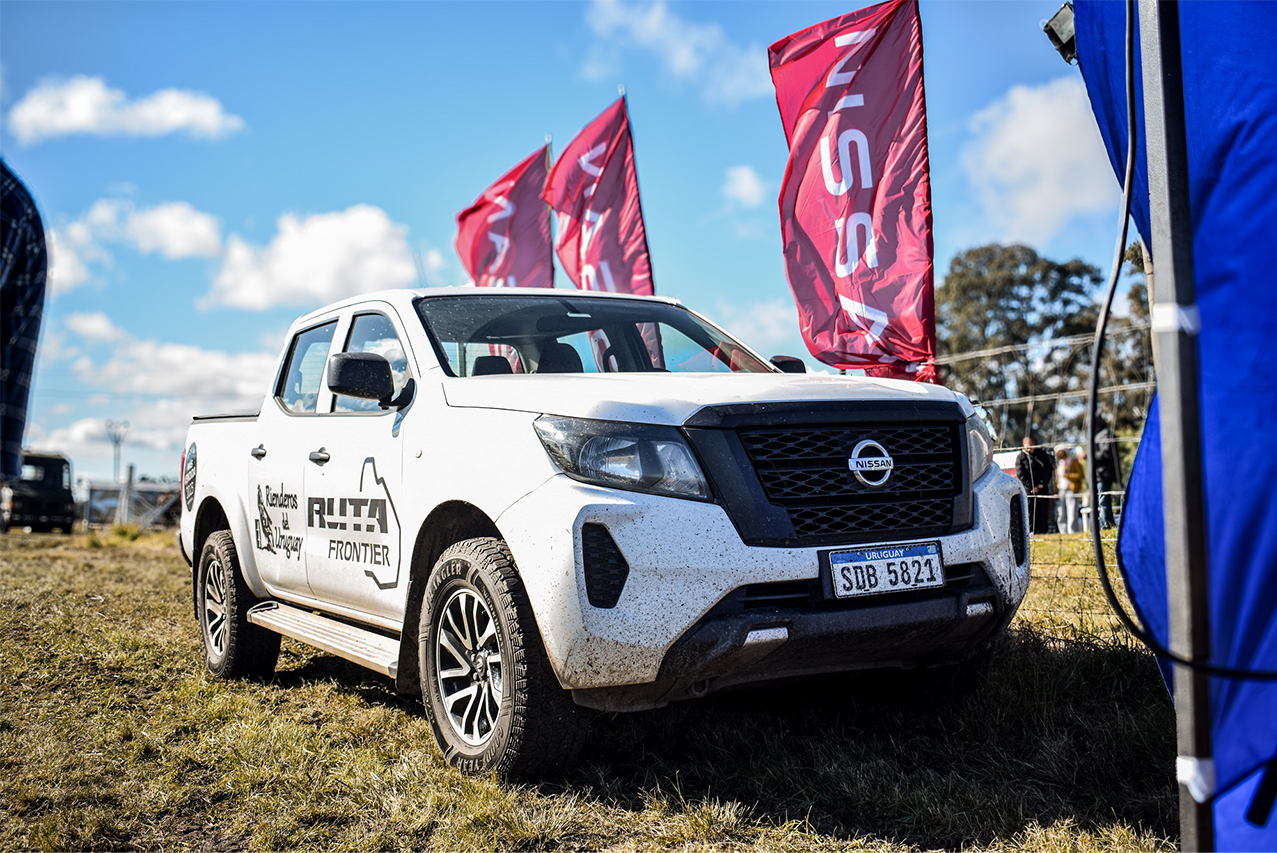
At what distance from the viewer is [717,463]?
→ 3125 mm

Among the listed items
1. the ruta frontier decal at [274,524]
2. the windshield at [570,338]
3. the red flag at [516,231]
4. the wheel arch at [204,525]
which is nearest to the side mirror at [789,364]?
the windshield at [570,338]

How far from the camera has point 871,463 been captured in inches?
131

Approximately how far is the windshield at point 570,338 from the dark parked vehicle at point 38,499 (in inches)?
1069

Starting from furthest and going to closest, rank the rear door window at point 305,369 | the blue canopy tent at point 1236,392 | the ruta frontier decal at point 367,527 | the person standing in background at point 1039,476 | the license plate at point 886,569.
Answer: the person standing in background at point 1039,476 < the rear door window at point 305,369 < the ruta frontier decal at point 367,527 < the license plate at point 886,569 < the blue canopy tent at point 1236,392

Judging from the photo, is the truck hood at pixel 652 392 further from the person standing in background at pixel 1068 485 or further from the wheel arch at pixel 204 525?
the person standing in background at pixel 1068 485

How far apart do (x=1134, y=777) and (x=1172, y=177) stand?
2.05 metres

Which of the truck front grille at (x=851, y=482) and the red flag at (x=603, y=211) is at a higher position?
the red flag at (x=603, y=211)

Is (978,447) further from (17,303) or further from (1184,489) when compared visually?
(17,303)

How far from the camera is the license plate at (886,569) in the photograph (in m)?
3.16

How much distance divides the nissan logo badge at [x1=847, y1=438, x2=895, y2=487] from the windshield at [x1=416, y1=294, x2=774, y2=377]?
1.26 meters

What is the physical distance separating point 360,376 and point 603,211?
7.79 metres

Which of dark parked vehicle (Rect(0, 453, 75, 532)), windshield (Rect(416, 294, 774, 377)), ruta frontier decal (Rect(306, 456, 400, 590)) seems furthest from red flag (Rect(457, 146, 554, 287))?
dark parked vehicle (Rect(0, 453, 75, 532))

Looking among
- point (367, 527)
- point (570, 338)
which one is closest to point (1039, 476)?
point (570, 338)

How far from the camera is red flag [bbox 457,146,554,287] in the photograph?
1400 centimetres
